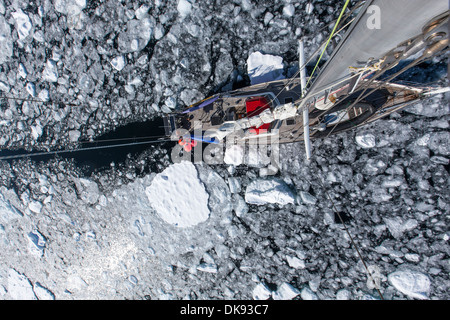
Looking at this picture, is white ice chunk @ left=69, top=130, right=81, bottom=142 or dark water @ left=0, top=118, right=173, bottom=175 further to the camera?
white ice chunk @ left=69, top=130, right=81, bottom=142

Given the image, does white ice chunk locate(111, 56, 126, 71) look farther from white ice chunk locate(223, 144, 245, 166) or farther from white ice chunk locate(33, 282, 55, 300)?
white ice chunk locate(33, 282, 55, 300)

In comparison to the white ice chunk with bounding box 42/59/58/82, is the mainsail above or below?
below

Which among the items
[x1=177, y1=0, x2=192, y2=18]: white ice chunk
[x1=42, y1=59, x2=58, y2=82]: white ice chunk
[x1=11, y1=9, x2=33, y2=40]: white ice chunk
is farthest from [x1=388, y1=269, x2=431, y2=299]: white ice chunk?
[x1=11, y1=9, x2=33, y2=40]: white ice chunk

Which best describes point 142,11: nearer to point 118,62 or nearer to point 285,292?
point 118,62

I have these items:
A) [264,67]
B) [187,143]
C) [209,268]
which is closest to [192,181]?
[187,143]

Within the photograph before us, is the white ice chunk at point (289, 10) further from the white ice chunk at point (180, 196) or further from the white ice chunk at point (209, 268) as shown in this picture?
the white ice chunk at point (209, 268)
